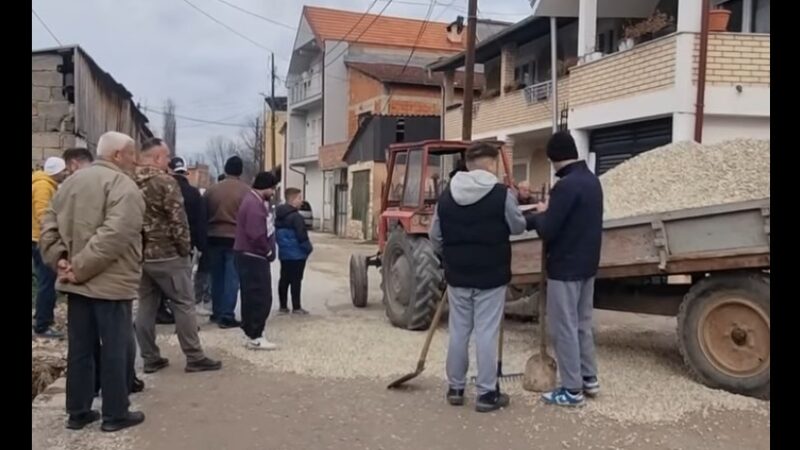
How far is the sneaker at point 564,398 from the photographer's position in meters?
5.30

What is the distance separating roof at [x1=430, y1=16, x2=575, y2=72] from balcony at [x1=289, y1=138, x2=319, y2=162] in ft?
58.6

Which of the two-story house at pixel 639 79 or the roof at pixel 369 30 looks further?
the roof at pixel 369 30

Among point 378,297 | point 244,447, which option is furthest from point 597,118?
point 244,447

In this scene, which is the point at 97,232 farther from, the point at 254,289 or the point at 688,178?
the point at 688,178

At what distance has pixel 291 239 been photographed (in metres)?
9.46

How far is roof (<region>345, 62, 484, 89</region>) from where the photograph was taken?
108 feet

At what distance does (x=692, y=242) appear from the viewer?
555 centimetres

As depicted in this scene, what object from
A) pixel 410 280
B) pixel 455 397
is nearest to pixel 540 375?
pixel 455 397

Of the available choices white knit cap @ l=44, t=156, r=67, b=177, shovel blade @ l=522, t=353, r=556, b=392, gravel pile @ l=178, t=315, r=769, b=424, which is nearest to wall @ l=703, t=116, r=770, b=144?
gravel pile @ l=178, t=315, r=769, b=424

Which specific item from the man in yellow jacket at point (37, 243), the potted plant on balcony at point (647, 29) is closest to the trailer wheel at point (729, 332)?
the man in yellow jacket at point (37, 243)

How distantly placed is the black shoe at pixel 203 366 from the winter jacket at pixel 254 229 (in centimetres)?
116

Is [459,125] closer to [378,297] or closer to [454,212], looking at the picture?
[378,297]

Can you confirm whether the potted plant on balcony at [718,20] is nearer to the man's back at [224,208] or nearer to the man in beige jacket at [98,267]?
the man's back at [224,208]

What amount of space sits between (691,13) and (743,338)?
25.3 ft
